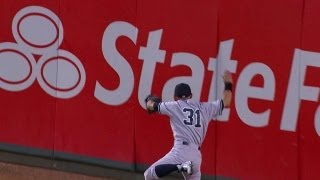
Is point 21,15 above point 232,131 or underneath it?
above

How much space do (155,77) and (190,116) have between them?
191 cm

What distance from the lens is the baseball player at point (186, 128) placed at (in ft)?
27.5

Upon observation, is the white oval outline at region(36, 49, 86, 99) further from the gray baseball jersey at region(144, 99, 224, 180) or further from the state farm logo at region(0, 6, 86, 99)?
the gray baseball jersey at region(144, 99, 224, 180)

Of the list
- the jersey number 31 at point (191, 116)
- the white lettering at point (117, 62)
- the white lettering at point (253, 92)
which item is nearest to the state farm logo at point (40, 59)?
the white lettering at point (117, 62)

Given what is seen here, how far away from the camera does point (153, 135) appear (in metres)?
10.3

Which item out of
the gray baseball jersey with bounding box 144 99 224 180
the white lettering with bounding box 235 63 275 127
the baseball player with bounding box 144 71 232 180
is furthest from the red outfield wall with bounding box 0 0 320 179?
the gray baseball jersey with bounding box 144 99 224 180

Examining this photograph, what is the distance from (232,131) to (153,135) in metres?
1.13

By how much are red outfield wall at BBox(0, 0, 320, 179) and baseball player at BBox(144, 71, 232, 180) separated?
1.13m

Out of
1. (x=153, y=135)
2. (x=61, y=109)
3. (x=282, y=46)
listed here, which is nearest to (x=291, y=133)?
(x=282, y=46)

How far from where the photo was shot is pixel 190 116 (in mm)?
8453

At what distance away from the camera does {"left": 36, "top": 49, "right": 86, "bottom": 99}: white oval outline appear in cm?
1078

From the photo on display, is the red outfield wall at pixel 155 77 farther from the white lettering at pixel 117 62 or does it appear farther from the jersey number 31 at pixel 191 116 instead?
the jersey number 31 at pixel 191 116

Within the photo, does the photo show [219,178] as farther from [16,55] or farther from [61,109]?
→ [16,55]

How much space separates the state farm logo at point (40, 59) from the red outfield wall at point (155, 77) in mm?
14
